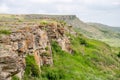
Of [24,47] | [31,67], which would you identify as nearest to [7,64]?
[24,47]

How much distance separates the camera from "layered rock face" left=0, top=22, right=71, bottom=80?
3569cm

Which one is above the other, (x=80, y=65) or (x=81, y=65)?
(x=80, y=65)

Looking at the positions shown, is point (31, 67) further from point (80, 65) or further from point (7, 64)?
point (80, 65)

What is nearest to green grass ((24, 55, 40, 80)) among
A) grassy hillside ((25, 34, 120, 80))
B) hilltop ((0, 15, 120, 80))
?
hilltop ((0, 15, 120, 80))

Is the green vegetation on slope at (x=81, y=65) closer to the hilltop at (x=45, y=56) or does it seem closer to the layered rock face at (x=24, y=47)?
the hilltop at (x=45, y=56)

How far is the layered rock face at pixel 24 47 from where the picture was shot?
35688 mm

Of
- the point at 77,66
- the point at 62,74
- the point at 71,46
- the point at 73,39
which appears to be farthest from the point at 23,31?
the point at 73,39

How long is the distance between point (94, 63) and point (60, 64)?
15.4m

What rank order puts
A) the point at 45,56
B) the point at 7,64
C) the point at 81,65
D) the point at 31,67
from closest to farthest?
the point at 7,64 < the point at 31,67 < the point at 45,56 < the point at 81,65

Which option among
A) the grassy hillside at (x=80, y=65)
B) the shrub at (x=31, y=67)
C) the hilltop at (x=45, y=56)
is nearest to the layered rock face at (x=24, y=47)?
the hilltop at (x=45, y=56)

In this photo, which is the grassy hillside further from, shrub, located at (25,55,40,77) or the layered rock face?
the layered rock face

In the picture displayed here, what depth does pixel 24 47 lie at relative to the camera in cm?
4225

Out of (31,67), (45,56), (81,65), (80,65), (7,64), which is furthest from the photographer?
(81,65)

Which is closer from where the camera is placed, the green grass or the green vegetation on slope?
the green grass
